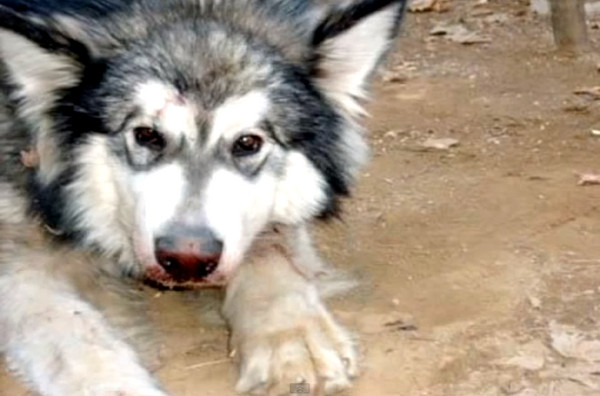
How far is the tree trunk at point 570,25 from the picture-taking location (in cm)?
654

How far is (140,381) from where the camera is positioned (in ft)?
11.2

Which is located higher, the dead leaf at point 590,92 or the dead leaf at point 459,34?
the dead leaf at point 590,92

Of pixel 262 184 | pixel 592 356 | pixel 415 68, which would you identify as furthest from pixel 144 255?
pixel 415 68

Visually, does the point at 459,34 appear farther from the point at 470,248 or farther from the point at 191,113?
the point at 191,113

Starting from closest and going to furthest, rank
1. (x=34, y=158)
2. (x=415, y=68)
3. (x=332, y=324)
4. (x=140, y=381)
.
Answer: (x=140, y=381) < (x=332, y=324) < (x=34, y=158) < (x=415, y=68)

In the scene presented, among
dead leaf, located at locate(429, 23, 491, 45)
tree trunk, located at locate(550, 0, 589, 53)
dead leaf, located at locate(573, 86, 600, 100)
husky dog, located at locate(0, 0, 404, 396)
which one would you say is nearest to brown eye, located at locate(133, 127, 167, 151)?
husky dog, located at locate(0, 0, 404, 396)

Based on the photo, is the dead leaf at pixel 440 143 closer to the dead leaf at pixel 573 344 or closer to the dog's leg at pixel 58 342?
the dead leaf at pixel 573 344

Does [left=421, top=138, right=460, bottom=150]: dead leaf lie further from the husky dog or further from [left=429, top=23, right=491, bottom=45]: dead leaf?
[left=429, top=23, right=491, bottom=45]: dead leaf

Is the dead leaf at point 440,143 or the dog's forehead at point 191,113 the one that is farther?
the dead leaf at point 440,143

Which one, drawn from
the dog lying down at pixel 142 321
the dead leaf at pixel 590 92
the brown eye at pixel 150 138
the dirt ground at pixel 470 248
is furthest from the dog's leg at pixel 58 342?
the dead leaf at pixel 590 92

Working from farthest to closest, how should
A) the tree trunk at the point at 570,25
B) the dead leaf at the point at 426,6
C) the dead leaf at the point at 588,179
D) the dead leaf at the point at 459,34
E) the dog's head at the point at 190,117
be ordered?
the dead leaf at the point at 426,6 < the dead leaf at the point at 459,34 < the tree trunk at the point at 570,25 < the dead leaf at the point at 588,179 < the dog's head at the point at 190,117

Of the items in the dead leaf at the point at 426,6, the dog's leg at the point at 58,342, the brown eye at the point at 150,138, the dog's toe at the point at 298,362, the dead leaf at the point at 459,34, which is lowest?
the dead leaf at the point at 426,6

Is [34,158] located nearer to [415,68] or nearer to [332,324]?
[332,324]

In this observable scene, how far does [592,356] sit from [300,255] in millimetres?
884
